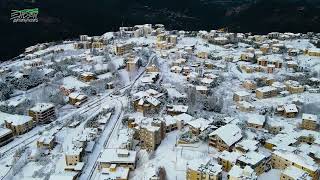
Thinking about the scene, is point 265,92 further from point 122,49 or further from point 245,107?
point 122,49

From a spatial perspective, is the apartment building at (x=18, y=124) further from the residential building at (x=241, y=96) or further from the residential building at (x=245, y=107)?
the residential building at (x=241, y=96)

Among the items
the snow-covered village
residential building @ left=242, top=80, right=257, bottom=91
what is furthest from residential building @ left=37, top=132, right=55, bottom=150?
residential building @ left=242, top=80, right=257, bottom=91

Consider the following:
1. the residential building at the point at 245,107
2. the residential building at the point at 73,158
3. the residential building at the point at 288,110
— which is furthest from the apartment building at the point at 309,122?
the residential building at the point at 73,158

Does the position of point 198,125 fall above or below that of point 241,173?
above

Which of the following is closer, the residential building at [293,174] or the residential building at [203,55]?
the residential building at [293,174]

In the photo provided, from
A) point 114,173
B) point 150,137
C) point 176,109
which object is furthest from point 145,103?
point 114,173

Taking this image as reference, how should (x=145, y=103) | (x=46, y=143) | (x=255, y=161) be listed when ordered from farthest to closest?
(x=145, y=103) < (x=46, y=143) < (x=255, y=161)

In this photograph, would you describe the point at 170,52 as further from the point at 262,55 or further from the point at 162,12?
the point at 162,12
